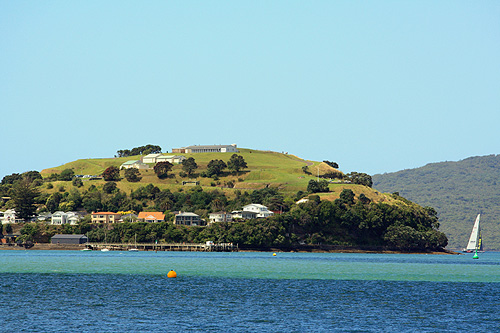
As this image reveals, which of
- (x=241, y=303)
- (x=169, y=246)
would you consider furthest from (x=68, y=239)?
(x=241, y=303)

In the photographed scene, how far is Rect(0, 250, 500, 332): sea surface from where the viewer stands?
47406 millimetres

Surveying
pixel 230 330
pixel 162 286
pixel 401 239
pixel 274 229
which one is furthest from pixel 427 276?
pixel 401 239

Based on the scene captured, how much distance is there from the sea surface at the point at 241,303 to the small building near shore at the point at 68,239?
105 meters

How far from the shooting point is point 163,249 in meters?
190

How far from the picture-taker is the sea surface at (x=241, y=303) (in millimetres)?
47406

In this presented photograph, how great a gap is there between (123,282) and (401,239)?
13701 cm

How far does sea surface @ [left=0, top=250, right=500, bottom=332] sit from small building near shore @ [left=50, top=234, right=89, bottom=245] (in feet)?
345

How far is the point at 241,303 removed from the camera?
58.7 meters

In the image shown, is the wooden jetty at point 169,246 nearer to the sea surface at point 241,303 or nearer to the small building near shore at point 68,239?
the small building near shore at point 68,239

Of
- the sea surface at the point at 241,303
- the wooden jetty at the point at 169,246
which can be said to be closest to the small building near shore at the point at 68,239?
the wooden jetty at the point at 169,246

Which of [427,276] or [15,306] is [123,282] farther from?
[427,276]

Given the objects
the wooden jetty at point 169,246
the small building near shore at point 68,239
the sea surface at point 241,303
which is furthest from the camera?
the small building near shore at point 68,239

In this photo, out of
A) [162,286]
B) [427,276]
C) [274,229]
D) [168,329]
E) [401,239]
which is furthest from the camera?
[401,239]

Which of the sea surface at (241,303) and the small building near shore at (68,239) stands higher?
the small building near shore at (68,239)
